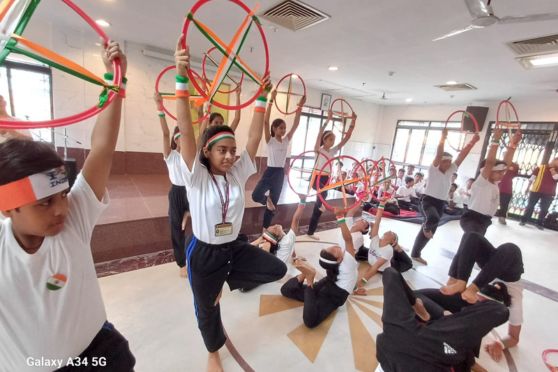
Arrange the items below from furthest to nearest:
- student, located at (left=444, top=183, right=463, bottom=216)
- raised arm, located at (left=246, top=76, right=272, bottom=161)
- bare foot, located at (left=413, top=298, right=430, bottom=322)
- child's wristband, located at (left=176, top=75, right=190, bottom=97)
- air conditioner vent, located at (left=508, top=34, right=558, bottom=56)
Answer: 1. student, located at (left=444, top=183, right=463, bottom=216)
2. air conditioner vent, located at (left=508, top=34, right=558, bottom=56)
3. raised arm, located at (left=246, top=76, right=272, bottom=161)
4. bare foot, located at (left=413, top=298, right=430, bottom=322)
5. child's wristband, located at (left=176, top=75, right=190, bottom=97)

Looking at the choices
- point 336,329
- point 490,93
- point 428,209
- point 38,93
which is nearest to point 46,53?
point 336,329

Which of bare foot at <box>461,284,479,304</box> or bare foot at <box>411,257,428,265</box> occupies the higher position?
bare foot at <box>461,284,479,304</box>

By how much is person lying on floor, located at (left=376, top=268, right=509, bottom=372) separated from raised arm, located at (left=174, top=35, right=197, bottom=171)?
1.39m

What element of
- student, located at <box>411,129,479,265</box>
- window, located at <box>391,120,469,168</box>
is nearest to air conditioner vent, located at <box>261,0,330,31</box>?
student, located at <box>411,129,479,265</box>

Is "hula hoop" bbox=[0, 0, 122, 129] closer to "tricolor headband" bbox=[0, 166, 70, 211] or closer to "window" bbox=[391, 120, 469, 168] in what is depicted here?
"tricolor headband" bbox=[0, 166, 70, 211]

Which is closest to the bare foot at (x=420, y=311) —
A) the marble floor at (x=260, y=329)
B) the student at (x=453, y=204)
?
the marble floor at (x=260, y=329)

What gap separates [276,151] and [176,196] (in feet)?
5.55

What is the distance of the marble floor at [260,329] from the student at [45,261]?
1293 mm

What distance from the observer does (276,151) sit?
155 inches

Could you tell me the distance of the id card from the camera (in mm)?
1653

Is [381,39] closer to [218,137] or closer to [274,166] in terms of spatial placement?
[274,166]

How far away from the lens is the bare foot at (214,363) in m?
1.90

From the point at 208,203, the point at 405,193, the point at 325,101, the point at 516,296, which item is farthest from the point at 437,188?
the point at 325,101

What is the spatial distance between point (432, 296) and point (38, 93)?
8440 millimetres
